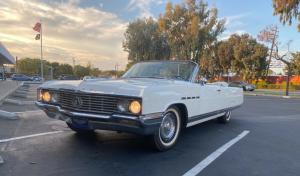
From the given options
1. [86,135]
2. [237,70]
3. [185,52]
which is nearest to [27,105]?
[86,135]

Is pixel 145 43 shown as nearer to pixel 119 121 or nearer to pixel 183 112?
pixel 183 112

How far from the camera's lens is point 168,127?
16.5 ft

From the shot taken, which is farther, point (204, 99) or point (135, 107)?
point (204, 99)

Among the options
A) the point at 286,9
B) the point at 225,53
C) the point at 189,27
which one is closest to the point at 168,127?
the point at 286,9

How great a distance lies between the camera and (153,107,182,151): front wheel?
4.76m

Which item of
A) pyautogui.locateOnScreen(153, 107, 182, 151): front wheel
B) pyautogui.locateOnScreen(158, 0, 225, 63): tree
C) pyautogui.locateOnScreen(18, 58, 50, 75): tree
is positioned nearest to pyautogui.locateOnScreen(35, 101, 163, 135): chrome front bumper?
pyautogui.locateOnScreen(153, 107, 182, 151): front wheel

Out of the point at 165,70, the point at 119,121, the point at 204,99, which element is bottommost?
the point at 119,121

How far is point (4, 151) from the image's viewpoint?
4617 millimetres

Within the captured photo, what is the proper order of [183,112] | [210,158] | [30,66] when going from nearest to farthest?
1. [210,158]
2. [183,112]
3. [30,66]

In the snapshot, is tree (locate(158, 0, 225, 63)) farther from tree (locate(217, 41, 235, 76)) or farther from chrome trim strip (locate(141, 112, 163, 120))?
chrome trim strip (locate(141, 112, 163, 120))

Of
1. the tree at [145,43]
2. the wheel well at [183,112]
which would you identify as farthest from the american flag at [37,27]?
the wheel well at [183,112]

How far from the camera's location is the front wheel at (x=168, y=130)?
188 inches

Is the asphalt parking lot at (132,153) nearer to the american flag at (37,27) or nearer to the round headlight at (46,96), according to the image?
the round headlight at (46,96)

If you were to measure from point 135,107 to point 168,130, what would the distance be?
118 centimetres
